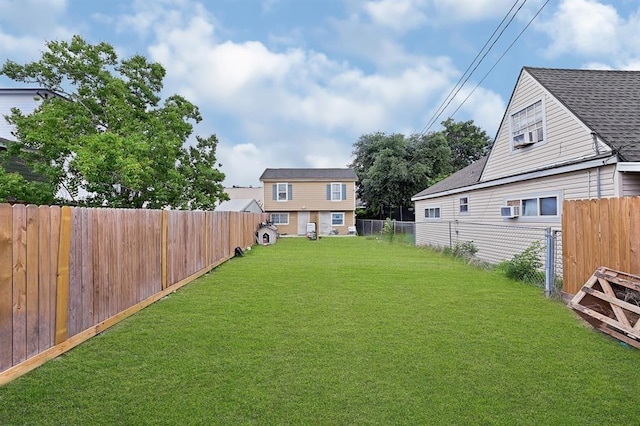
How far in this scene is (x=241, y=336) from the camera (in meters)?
4.60

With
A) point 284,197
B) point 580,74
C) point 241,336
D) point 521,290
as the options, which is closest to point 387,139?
point 284,197

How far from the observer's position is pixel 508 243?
10.7 meters

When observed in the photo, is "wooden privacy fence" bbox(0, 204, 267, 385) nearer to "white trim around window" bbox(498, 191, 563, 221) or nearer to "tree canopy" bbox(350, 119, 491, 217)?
"white trim around window" bbox(498, 191, 563, 221)

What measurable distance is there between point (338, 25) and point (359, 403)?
1358cm

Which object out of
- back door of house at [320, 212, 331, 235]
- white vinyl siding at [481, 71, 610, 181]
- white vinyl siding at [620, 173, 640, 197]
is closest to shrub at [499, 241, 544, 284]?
white vinyl siding at [620, 173, 640, 197]

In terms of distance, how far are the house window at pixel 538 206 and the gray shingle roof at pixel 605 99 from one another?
181 cm

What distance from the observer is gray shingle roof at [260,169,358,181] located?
28938 mm

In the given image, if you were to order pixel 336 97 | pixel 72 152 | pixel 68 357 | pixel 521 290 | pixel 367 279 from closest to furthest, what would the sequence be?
pixel 68 357 → pixel 521 290 → pixel 367 279 → pixel 72 152 → pixel 336 97

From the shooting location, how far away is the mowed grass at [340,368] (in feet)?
9.33

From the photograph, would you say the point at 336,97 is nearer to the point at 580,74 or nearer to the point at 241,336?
the point at 580,74

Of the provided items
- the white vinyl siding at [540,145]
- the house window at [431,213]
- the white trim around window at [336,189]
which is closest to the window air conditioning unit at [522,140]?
the white vinyl siding at [540,145]

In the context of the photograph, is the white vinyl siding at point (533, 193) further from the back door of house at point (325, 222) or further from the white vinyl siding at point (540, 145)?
the back door of house at point (325, 222)

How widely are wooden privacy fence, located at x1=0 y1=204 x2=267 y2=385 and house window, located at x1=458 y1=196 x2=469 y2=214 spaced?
10.5 metres

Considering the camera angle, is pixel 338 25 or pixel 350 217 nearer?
pixel 338 25
